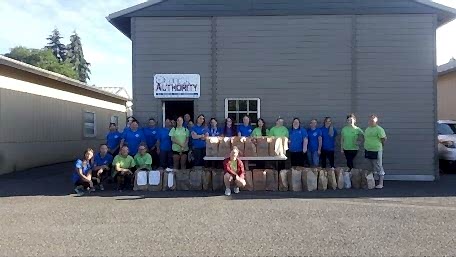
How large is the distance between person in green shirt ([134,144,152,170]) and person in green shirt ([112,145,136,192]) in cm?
12

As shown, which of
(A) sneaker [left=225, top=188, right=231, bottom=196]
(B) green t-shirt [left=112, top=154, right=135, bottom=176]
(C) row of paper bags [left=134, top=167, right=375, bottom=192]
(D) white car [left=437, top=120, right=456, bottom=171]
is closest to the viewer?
(A) sneaker [left=225, top=188, right=231, bottom=196]

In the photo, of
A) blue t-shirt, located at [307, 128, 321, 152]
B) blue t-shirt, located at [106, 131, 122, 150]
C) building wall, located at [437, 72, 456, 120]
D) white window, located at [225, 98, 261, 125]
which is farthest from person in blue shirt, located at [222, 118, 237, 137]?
building wall, located at [437, 72, 456, 120]

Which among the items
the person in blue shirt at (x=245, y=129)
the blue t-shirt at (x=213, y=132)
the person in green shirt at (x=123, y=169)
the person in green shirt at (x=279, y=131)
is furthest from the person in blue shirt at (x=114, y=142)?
the person in green shirt at (x=279, y=131)

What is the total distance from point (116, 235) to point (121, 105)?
23.3 metres

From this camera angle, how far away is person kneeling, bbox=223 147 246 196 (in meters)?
11.3

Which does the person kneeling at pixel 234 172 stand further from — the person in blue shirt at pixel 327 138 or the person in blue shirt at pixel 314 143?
the person in blue shirt at pixel 327 138

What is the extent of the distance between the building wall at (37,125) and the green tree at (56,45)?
2539 inches

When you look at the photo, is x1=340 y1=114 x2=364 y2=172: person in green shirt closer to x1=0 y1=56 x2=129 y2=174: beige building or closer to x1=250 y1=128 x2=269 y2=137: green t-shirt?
x1=250 y1=128 x2=269 y2=137: green t-shirt

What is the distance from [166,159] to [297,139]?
343 cm

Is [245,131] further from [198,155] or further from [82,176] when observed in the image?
[82,176]

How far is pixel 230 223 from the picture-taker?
798cm

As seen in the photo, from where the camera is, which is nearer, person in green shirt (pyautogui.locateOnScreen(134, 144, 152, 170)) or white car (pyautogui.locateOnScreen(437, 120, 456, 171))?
person in green shirt (pyautogui.locateOnScreen(134, 144, 152, 170))

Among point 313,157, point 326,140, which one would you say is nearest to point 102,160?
point 313,157

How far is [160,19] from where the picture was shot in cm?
1406
